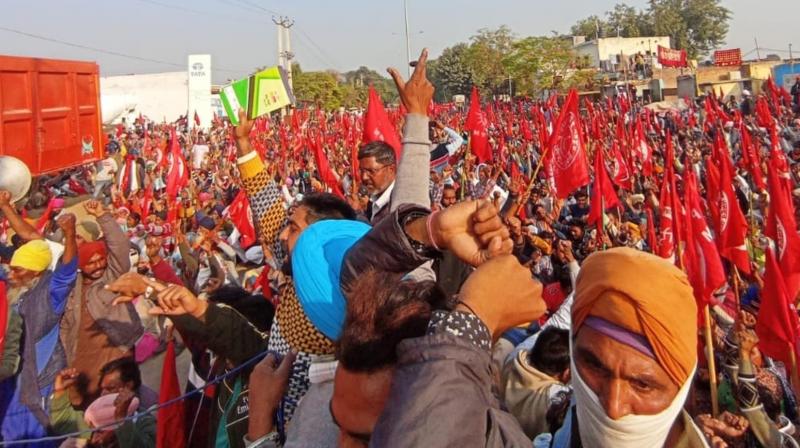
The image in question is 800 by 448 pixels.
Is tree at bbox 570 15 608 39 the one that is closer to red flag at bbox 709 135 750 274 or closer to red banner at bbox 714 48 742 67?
red banner at bbox 714 48 742 67

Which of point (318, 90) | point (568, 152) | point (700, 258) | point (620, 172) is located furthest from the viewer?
point (318, 90)

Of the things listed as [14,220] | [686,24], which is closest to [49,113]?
[14,220]

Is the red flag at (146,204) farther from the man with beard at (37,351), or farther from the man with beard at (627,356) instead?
the man with beard at (627,356)

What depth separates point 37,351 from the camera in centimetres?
320

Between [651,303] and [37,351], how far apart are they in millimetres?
3070

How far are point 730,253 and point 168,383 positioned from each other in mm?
3348

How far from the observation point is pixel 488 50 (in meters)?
42.2

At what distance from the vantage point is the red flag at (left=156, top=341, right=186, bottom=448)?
8.69 ft

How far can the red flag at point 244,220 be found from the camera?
7320mm

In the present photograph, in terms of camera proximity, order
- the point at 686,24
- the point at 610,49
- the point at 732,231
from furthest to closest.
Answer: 1. the point at 686,24
2. the point at 610,49
3. the point at 732,231

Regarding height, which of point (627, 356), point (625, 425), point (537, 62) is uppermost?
point (537, 62)

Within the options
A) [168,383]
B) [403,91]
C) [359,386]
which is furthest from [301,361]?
[168,383]

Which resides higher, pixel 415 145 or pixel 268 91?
pixel 268 91

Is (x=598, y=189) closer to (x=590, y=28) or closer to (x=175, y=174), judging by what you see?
(x=175, y=174)
